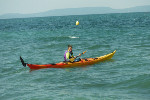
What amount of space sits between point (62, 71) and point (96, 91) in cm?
424

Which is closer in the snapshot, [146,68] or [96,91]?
[96,91]

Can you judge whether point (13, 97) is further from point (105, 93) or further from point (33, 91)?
point (105, 93)

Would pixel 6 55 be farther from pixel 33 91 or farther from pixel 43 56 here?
pixel 33 91

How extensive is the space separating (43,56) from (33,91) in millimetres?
8502

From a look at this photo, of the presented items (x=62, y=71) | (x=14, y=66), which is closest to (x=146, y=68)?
(x=62, y=71)

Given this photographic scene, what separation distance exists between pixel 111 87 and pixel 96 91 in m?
0.86

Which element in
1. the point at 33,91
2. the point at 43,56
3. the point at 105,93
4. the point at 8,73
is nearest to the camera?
the point at 105,93

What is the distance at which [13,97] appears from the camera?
898 centimetres

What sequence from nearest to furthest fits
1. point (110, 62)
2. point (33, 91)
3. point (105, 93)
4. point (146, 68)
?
1. point (105, 93)
2. point (33, 91)
3. point (146, 68)
4. point (110, 62)

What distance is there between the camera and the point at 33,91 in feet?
31.1

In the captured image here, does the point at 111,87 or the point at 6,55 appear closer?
the point at 111,87

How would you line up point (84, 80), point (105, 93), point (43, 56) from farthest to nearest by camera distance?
1. point (43, 56)
2. point (84, 80)
3. point (105, 93)

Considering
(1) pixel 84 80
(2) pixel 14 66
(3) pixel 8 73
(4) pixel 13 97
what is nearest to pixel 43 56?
(2) pixel 14 66

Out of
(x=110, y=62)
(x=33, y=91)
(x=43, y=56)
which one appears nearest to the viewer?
(x=33, y=91)
